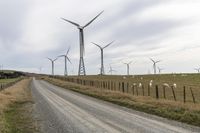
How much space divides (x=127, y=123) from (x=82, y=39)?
99528 mm

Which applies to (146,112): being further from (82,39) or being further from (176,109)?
(82,39)

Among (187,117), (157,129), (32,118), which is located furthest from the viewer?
(32,118)

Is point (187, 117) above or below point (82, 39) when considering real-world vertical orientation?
below

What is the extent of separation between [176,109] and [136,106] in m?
5.43

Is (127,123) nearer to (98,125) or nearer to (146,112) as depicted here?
(98,125)

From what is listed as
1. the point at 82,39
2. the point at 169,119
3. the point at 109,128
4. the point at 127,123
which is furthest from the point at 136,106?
the point at 82,39

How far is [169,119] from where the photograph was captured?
73.3 feet

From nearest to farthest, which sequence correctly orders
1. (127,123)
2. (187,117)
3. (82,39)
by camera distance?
(127,123) < (187,117) < (82,39)

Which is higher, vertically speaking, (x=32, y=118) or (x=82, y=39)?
(x=82, y=39)

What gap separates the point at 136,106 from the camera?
30359mm

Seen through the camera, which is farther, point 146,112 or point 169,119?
point 146,112

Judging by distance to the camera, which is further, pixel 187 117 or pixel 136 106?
pixel 136 106

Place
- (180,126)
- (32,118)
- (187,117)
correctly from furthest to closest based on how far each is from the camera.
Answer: (32,118)
(187,117)
(180,126)

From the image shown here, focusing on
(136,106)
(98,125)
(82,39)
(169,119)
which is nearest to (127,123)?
(98,125)
